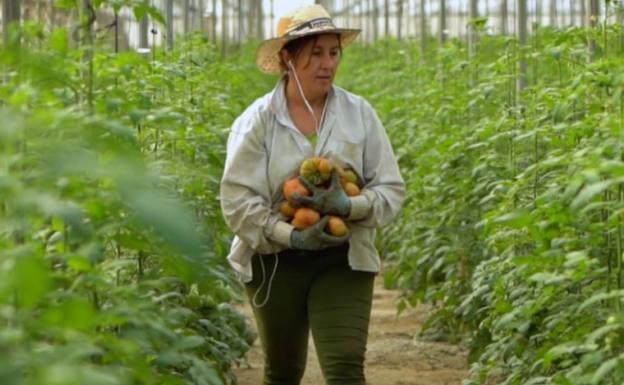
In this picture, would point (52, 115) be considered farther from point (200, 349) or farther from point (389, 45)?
point (389, 45)

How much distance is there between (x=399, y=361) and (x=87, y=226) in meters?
5.07

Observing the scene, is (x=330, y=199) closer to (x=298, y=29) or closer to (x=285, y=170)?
(x=285, y=170)

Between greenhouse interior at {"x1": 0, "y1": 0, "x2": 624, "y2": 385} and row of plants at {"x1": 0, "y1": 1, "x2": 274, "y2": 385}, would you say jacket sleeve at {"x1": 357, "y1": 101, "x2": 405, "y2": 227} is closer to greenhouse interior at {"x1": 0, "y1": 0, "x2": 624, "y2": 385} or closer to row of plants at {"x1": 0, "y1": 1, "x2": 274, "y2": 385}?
greenhouse interior at {"x1": 0, "y1": 0, "x2": 624, "y2": 385}

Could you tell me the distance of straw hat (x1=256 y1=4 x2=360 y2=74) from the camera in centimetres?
531

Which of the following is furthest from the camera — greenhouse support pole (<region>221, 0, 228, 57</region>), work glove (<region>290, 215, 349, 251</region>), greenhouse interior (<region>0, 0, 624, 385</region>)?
greenhouse support pole (<region>221, 0, 228, 57</region>)

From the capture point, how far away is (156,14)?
3.54m

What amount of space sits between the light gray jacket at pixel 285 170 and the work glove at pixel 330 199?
0.20ft

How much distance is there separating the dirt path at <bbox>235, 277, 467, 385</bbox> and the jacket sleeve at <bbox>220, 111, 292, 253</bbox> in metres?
2.35

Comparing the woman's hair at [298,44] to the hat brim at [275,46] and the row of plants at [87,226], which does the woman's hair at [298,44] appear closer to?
the hat brim at [275,46]

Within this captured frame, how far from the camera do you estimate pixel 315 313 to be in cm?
514

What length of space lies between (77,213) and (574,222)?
8.16 feet

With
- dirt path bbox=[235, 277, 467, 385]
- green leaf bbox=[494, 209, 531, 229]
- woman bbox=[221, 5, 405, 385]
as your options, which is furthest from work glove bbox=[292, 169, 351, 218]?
dirt path bbox=[235, 277, 467, 385]

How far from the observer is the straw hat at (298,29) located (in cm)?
531

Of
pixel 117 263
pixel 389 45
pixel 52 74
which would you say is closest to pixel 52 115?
pixel 52 74
